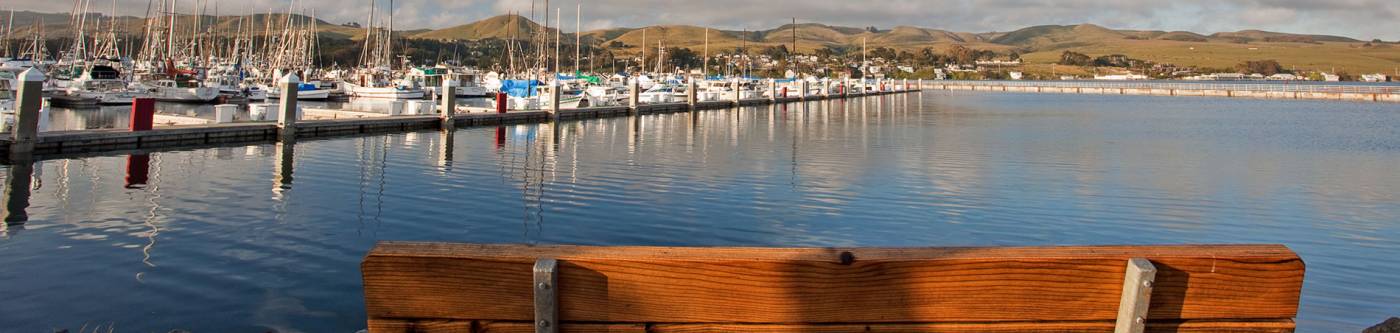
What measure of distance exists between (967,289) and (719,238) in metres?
8.73

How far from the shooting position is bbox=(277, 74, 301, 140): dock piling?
26.2 m

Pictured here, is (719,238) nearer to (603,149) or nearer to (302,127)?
(603,149)

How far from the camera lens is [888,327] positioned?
131 inches

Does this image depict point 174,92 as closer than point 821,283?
No

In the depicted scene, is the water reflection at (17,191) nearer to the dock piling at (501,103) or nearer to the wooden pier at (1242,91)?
the dock piling at (501,103)

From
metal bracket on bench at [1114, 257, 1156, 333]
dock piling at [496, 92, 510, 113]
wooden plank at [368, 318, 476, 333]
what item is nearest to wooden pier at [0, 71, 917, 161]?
dock piling at [496, 92, 510, 113]

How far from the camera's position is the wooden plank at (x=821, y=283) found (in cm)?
316

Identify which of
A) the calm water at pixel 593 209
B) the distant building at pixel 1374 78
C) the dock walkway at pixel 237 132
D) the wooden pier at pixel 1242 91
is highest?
the distant building at pixel 1374 78

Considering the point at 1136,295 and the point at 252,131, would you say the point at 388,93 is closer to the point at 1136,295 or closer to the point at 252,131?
the point at 252,131

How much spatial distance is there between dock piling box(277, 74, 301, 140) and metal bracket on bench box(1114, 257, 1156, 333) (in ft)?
82.9

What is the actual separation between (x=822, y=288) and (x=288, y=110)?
26.0m

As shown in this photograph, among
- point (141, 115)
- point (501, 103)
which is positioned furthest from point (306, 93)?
point (141, 115)

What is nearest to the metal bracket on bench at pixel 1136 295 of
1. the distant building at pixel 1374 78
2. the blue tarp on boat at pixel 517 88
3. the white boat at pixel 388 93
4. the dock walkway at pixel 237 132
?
the dock walkway at pixel 237 132

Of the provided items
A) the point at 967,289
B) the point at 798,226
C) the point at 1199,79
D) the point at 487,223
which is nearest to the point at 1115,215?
the point at 798,226
